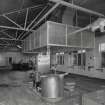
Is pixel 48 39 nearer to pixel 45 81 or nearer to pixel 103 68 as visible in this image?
pixel 45 81

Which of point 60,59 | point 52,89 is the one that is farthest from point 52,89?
point 60,59

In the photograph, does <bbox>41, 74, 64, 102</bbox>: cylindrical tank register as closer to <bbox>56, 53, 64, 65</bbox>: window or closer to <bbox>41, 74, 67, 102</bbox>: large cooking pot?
<bbox>41, 74, 67, 102</bbox>: large cooking pot

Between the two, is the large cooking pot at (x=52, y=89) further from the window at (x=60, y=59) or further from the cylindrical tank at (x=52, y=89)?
the window at (x=60, y=59)

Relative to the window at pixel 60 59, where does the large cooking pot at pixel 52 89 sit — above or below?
below

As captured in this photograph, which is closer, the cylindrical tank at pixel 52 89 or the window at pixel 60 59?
the cylindrical tank at pixel 52 89

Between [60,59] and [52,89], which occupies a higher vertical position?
[60,59]

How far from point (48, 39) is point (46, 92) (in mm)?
1725

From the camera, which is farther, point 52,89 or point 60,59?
point 60,59

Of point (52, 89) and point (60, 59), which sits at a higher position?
point (60, 59)

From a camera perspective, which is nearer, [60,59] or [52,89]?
[52,89]

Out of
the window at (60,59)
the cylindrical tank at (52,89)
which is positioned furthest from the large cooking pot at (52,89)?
the window at (60,59)

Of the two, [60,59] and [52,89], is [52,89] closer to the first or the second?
[52,89]

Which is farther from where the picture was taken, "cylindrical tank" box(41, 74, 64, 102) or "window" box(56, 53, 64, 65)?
"window" box(56, 53, 64, 65)

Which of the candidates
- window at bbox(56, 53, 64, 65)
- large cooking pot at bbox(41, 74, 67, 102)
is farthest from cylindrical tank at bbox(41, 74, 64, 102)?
window at bbox(56, 53, 64, 65)
